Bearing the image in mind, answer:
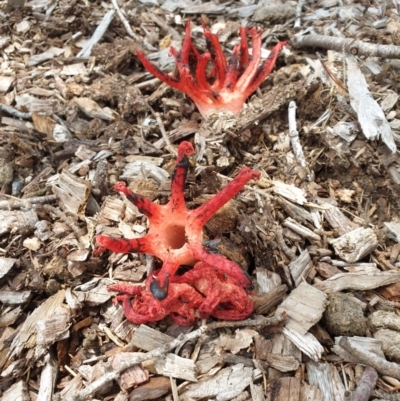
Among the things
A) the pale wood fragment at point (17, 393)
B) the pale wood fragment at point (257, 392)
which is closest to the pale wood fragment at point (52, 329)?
the pale wood fragment at point (17, 393)

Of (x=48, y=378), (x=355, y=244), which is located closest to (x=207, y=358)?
(x=48, y=378)

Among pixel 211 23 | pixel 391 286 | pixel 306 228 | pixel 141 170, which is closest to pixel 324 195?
pixel 306 228

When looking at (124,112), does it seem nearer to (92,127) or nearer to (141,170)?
(92,127)

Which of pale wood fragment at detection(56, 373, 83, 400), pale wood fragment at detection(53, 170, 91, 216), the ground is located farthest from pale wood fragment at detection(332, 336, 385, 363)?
pale wood fragment at detection(53, 170, 91, 216)

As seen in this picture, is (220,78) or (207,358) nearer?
(207,358)

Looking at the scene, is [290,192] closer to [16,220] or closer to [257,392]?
[257,392]

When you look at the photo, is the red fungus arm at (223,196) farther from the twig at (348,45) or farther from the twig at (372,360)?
the twig at (348,45)
